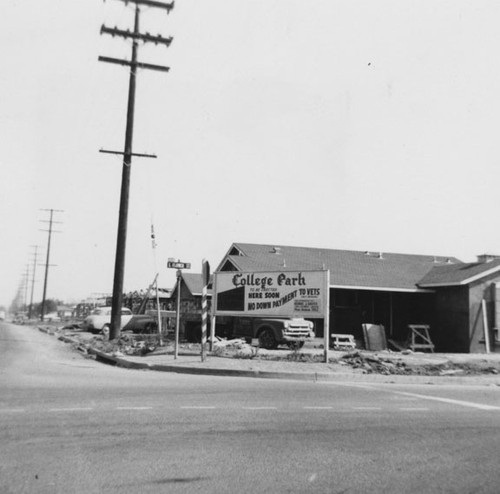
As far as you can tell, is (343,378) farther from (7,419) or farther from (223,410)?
(7,419)

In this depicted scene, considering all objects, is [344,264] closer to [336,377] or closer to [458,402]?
[336,377]

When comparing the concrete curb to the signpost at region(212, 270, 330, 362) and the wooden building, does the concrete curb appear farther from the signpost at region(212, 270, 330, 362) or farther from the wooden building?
the wooden building

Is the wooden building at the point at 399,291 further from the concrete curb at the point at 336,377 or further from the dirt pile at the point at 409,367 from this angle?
the concrete curb at the point at 336,377

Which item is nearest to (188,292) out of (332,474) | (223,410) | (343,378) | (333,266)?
(333,266)

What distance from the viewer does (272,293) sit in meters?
19.0

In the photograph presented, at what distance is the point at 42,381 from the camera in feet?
A: 38.2

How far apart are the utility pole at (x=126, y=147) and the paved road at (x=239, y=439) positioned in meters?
12.8

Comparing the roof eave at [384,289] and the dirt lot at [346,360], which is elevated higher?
the roof eave at [384,289]

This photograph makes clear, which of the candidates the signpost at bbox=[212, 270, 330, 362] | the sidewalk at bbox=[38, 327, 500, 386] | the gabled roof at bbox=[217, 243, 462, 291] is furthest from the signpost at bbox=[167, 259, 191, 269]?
the gabled roof at bbox=[217, 243, 462, 291]

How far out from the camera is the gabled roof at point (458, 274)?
83.8ft

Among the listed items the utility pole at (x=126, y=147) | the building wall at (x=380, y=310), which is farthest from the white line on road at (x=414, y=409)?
the building wall at (x=380, y=310)

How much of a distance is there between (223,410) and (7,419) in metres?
2.80

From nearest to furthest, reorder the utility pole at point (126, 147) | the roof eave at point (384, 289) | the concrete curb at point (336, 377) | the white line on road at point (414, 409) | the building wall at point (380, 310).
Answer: the white line on road at point (414, 409), the concrete curb at point (336, 377), the utility pole at point (126, 147), the roof eave at point (384, 289), the building wall at point (380, 310)

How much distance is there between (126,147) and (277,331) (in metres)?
9.57
